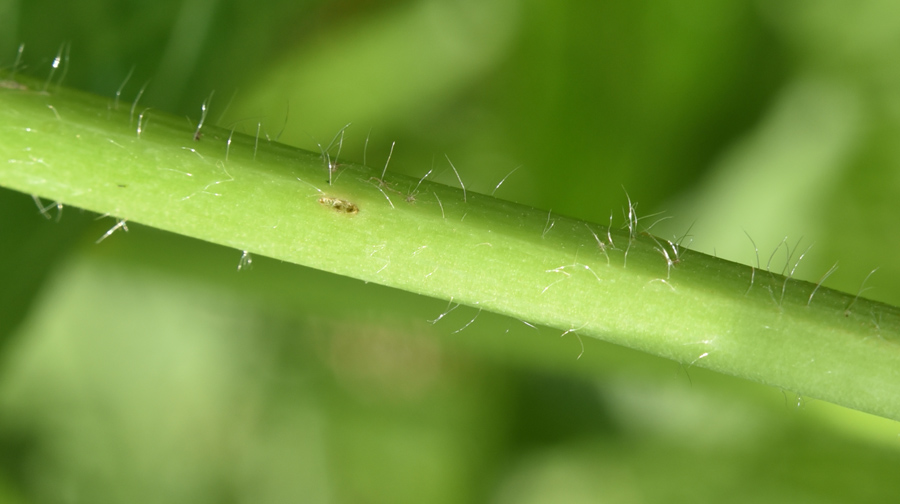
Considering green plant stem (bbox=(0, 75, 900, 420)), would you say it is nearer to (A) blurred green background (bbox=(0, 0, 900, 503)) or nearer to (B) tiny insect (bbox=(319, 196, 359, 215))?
(B) tiny insect (bbox=(319, 196, 359, 215))

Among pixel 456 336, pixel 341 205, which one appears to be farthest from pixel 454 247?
pixel 456 336

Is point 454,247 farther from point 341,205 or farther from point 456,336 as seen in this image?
point 456,336


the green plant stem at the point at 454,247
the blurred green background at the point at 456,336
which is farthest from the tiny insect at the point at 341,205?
the blurred green background at the point at 456,336

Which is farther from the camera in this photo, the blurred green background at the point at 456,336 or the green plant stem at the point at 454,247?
the blurred green background at the point at 456,336

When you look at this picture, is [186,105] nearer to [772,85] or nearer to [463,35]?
[463,35]

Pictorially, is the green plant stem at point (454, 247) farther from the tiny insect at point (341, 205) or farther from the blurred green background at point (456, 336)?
the blurred green background at point (456, 336)

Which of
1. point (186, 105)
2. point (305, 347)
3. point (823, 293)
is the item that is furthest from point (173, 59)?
point (823, 293)
